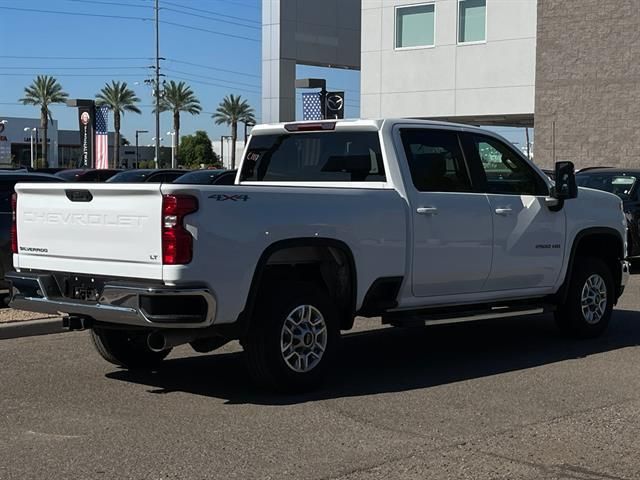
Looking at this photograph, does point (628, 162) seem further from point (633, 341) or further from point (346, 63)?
point (633, 341)

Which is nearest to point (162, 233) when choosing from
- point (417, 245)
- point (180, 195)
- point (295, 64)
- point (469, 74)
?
point (180, 195)

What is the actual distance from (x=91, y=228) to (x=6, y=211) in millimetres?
4745

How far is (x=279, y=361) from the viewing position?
707 cm

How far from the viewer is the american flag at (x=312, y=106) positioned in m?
24.2

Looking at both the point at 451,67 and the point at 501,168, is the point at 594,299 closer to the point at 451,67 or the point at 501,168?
the point at 501,168

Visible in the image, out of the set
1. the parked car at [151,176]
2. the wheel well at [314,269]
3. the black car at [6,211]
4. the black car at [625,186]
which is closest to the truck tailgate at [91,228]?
the wheel well at [314,269]

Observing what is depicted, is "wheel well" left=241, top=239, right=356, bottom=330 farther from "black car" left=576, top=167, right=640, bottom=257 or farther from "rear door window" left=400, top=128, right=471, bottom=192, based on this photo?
"black car" left=576, top=167, right=640, bottom=257

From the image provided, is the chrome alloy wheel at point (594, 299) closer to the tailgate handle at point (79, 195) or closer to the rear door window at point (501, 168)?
the rear door window at point (501, 168)

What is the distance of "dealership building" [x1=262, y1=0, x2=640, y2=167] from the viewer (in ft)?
107

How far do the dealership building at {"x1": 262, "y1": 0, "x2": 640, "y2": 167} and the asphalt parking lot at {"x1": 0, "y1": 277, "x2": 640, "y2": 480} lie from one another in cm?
2488

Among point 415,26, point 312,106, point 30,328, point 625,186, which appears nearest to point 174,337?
point 30,328

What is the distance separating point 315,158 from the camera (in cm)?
863

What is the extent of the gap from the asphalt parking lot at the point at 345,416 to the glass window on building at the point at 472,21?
27.7 metres

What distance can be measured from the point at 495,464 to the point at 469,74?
31.8 metres
